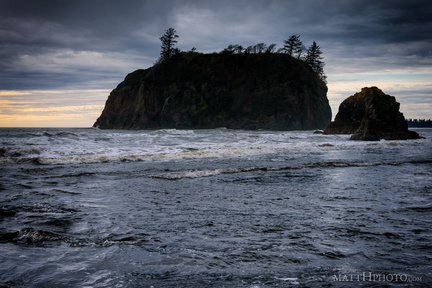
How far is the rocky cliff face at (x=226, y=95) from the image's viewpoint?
76.9 m

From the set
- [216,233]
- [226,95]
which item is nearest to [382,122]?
[216,233]

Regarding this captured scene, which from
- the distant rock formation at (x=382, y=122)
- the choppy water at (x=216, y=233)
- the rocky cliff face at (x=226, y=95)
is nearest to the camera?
the choppy water at (x=216, y=233)

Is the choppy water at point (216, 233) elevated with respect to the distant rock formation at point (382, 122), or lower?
lower

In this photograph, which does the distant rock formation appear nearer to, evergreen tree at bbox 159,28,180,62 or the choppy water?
the choppy water

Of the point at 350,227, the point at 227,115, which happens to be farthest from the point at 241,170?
the point at 227,115

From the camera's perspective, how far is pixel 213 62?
86.2 metres

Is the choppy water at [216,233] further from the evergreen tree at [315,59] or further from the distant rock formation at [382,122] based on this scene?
the evergreen tree at [315,59]

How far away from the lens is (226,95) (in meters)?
81.0

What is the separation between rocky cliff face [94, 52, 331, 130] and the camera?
252 ft

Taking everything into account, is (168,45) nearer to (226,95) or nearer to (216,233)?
(226,95)

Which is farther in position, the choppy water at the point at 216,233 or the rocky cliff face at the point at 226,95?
the rocky cliff face at the point at 226,95

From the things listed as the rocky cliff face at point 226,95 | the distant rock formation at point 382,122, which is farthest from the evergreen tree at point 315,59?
the distant rock formation at point 382,122

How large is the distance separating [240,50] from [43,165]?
3234 inches

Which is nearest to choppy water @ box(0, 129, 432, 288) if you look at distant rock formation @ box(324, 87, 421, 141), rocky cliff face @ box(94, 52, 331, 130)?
distant rock formation @ box(324, 87, 421, 141)
